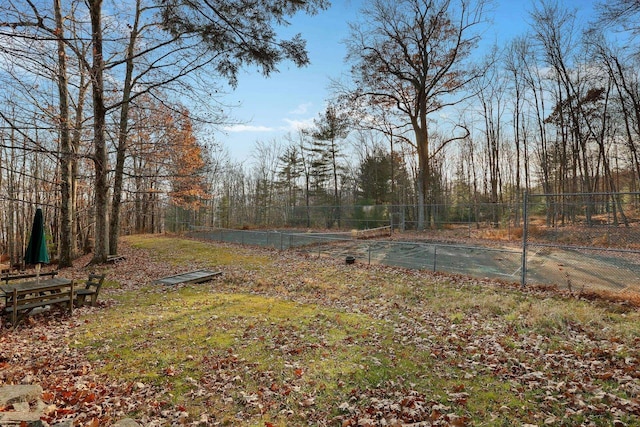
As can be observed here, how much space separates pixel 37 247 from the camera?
7086 millimetres

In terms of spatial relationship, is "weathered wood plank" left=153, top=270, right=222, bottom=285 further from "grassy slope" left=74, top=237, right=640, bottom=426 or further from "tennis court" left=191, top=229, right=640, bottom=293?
"tennis court" left=191, top=229, right=640, bottom=293

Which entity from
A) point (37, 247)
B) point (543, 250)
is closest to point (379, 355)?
point (37, 247)

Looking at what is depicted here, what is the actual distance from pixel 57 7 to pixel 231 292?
9993mm

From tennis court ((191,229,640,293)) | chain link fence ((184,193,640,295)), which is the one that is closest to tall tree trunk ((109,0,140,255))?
chain link fence ((184,193,640,295))

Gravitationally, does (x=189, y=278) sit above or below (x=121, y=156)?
below

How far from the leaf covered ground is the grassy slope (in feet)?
0.07

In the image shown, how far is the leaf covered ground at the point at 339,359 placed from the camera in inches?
137

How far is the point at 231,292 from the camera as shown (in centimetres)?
884

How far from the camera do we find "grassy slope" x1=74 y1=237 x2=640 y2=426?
11.6 feet

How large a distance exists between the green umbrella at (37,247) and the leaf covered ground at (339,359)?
1317mm

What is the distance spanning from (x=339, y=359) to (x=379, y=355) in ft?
2.00

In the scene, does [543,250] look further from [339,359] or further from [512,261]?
[339,359]

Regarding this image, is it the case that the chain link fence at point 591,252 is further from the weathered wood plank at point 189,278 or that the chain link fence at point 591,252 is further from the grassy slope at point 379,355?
the weathered wood plank at point 189,278

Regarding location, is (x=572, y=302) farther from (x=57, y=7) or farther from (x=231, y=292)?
(x=57, y=7)
